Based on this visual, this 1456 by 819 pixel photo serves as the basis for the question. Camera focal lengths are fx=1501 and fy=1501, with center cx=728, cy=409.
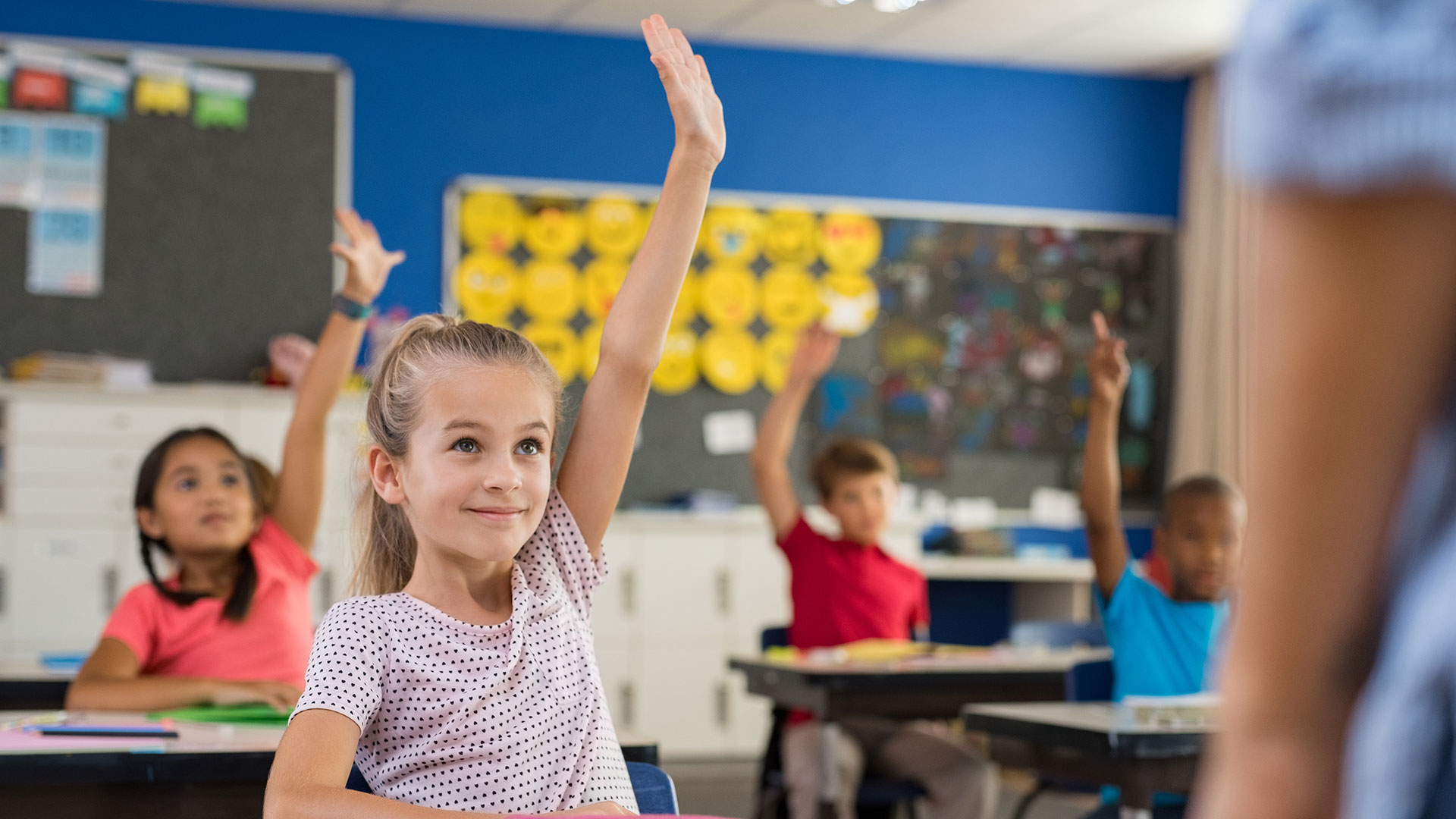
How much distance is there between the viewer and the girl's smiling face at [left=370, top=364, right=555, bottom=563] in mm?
1411

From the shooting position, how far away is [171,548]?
2.70m

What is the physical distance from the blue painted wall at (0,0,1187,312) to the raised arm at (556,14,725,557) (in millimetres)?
4553

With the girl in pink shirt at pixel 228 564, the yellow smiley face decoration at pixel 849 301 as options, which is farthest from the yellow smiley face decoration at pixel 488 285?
the girl in pink shirt at pixel 228 564

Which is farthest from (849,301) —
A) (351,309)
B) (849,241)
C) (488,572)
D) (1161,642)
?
(488,572)

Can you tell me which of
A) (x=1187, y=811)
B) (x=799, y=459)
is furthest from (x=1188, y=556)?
(x=799, y=459)

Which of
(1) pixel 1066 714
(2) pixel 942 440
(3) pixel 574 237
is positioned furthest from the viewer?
(2) pixel 942 440

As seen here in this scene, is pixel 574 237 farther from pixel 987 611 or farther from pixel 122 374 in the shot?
pixel 987 611

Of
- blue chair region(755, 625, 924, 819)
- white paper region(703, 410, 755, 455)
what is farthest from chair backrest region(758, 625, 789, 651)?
white paper region(703, 410, 755, 455)

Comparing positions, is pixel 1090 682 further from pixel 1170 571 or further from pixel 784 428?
pixel 784 428

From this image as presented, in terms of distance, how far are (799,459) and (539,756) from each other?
4966mm

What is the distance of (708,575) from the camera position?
5.71m

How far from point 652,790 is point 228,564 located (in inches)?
53.1

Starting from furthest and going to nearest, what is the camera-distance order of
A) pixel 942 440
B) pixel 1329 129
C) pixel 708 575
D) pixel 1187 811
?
pixel 942 440, pixel 708 575, pixel 1187 811, pixel 1329 129

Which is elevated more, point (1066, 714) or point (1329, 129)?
point (1329, 129)
